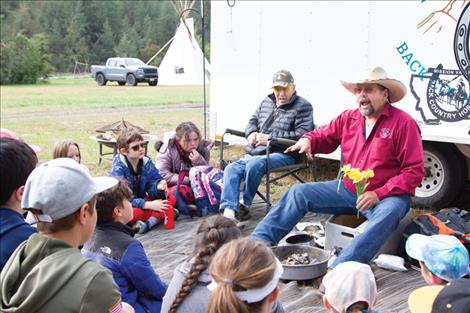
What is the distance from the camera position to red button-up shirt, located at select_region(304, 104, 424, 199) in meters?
3.74

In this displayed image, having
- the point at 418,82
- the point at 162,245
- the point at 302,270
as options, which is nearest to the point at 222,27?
the point at 418,82

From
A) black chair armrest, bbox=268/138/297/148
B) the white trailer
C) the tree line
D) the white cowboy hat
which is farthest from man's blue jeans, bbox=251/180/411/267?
the tree line

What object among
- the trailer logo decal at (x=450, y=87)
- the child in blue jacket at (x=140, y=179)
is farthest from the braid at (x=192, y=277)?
the trailer logo decal at (x=450, y=87)

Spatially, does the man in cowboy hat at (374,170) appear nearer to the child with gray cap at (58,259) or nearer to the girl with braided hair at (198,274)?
the girl with braided hair at (198,274)

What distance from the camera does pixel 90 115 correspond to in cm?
1491

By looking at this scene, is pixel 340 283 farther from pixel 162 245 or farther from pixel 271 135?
pixel 271 135

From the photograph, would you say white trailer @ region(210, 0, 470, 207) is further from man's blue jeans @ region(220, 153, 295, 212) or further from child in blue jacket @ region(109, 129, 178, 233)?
child in blue jacket @ region(109, 129, 178, 233)

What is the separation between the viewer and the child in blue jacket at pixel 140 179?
4652 millimetres

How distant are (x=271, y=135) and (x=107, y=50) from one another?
45837 millimetres

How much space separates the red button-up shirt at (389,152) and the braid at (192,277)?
1969 millimetres

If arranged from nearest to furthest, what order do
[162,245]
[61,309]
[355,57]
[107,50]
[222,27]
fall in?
[61,309] → [162,245] → [355,57] → [222,27] → [107,50]

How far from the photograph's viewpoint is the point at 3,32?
42969 millimetres

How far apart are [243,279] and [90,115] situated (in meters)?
13.9

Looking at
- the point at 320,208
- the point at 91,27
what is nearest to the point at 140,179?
the point at 320,208
